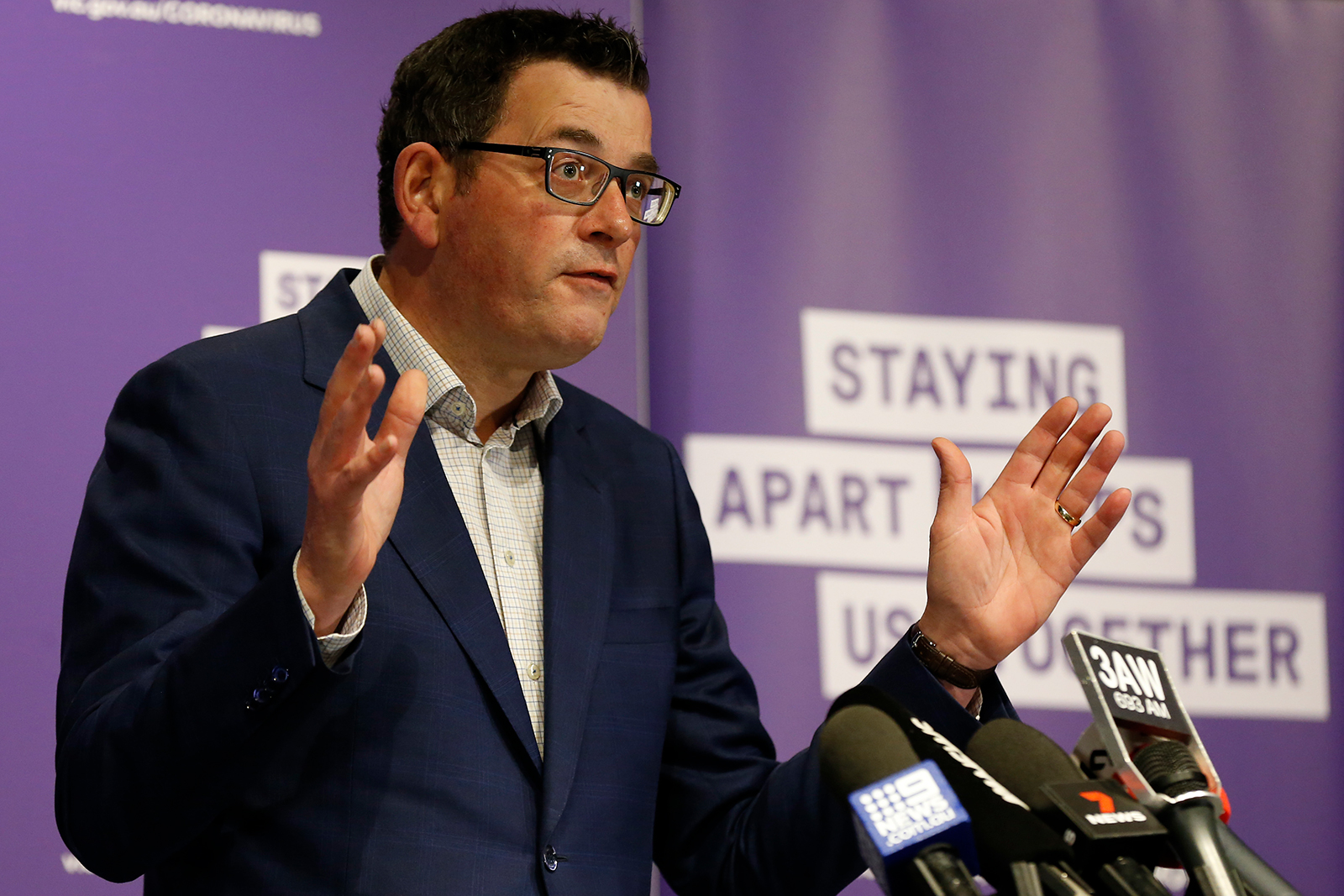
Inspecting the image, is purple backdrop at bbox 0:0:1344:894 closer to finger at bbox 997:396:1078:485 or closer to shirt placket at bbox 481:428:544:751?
shirt placket at bbox 481:428:544:751

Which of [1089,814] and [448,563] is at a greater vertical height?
[448,563]

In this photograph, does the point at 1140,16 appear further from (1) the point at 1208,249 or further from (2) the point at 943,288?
(2) the point at 943,288

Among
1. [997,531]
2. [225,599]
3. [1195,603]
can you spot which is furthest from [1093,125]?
[225,599]

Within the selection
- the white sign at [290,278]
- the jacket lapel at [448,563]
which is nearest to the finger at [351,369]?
the jacket lapel at [448,563]

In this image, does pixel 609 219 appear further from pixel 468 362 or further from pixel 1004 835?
pixel 1004 835

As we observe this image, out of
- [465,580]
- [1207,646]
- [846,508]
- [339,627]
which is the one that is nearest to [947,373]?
[846,508]

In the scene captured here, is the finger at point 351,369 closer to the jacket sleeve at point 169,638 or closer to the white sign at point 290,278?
the jacket sleeve at point 169,638

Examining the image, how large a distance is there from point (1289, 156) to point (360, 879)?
10.1 ft

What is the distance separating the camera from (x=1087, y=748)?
4.98ft

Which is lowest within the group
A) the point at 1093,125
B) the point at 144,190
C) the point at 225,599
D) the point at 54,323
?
the point at 225,599

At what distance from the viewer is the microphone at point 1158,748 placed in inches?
46.9

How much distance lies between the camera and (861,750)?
1210 millimetres

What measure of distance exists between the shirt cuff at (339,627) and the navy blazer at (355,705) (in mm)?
17

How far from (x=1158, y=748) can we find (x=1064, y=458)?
733mm
